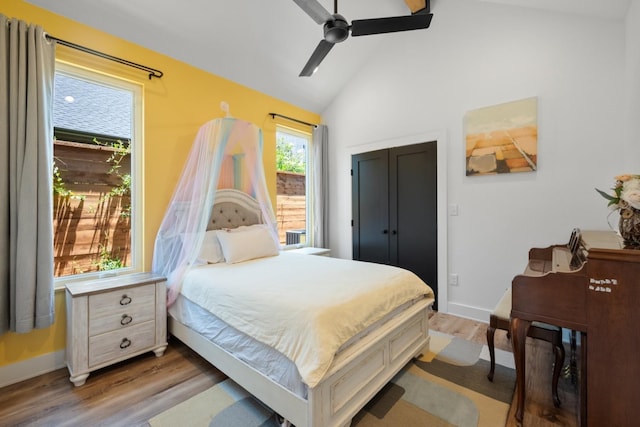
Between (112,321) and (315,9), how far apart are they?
2744 mm

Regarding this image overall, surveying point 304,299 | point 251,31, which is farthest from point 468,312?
point 251,31

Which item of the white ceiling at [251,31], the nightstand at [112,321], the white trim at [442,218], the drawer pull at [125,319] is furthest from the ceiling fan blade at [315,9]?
the drawer pull at [125,319]

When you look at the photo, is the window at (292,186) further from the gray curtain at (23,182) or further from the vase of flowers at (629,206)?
the vase of flowers at (629,206)

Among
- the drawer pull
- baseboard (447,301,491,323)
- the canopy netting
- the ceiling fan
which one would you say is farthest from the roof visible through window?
baseboard (447,301,491,323)

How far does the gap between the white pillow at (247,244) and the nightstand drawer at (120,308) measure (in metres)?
0.70

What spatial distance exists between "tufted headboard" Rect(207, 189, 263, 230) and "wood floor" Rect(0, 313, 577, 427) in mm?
1312

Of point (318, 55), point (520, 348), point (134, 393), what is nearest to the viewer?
point (520, 348)

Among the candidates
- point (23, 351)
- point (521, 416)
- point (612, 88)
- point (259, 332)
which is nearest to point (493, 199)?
point (612, 88)

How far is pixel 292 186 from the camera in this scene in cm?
437

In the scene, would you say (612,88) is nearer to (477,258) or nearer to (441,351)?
(477,258)

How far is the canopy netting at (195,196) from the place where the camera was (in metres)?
2.59

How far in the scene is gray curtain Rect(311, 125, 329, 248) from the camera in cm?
445

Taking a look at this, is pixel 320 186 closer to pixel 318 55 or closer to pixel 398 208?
pixel 398 208

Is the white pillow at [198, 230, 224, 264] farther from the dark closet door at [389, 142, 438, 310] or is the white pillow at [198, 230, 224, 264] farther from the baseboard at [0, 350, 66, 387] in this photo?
the dark closet door at [389, 142, 438, 310]
